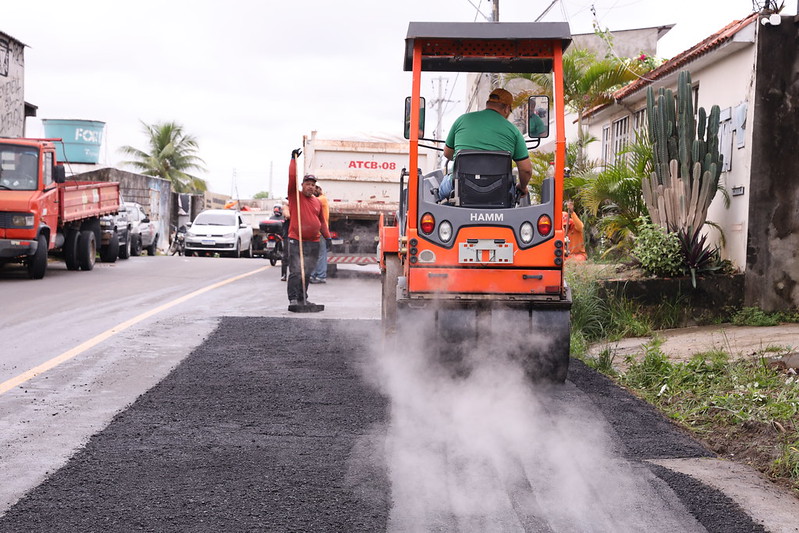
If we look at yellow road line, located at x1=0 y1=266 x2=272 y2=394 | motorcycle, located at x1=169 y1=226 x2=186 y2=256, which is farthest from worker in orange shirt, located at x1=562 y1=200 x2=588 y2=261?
motorcycle, located at x1=169 y1=226 x2=186 y2=256

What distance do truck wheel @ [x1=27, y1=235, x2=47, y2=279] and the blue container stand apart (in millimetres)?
22357

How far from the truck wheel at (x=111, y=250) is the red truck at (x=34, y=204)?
3556 millimetres

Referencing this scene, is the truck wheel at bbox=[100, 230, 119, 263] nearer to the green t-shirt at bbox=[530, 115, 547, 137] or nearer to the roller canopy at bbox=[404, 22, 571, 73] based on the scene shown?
the roller canopy at bbox=[404, 22, 571, 73]

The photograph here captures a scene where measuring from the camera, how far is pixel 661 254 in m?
11.1

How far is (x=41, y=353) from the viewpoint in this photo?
847 cm

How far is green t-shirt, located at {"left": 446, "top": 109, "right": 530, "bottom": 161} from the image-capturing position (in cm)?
730

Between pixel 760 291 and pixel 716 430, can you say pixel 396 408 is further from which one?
pixel 760 291

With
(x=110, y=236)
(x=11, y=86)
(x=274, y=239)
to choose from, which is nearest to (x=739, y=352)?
(x=274, y=239)

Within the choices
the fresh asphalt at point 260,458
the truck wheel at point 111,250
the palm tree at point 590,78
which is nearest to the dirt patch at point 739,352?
the fresh asphalt at point 260,458

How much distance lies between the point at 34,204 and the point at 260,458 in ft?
43.0

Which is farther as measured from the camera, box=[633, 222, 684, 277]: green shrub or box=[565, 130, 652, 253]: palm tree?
box=[565, 130, 652, 253]: palm tree

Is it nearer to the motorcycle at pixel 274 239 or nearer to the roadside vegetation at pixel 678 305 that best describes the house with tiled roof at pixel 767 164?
the roadside vegetation at pixel 678 305

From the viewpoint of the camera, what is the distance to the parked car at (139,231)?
1111 inches

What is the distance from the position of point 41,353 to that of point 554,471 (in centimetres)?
544
